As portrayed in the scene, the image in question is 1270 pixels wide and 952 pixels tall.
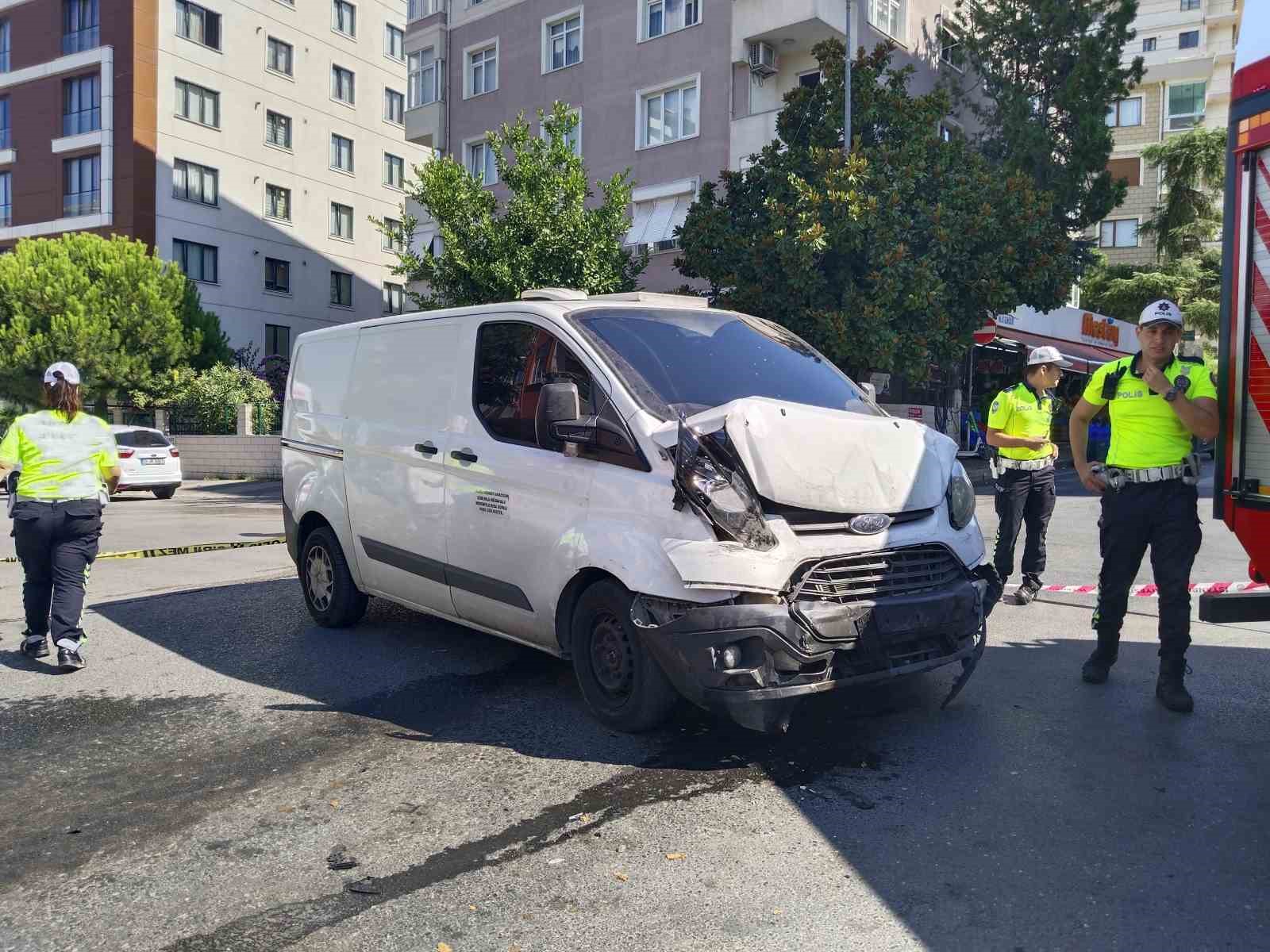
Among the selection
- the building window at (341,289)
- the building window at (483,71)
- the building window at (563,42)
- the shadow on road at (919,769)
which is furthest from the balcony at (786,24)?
the building window at (341,289)

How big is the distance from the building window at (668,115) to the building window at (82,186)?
19.7 meters

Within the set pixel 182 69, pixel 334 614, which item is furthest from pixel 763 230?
pixel 182 69

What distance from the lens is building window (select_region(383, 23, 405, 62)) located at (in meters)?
44.5

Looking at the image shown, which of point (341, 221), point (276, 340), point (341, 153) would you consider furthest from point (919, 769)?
point (341, 153)

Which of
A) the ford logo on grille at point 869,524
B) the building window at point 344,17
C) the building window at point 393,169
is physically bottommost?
the ford logo on grille at point 869,524

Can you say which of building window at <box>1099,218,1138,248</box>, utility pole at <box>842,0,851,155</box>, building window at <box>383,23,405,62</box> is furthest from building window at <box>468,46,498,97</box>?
building window at <box>1099,218,1138,248</box>

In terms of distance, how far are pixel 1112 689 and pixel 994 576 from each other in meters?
1.06

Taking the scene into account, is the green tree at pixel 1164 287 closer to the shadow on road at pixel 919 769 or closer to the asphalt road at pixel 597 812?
the shadow on road at pixel 919 769

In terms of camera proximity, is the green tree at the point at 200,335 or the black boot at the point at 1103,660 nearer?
the black boot at the point at 1103,660

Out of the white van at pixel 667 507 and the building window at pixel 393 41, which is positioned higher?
the building window at pixel 393 41

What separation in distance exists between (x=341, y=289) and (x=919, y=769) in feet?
137

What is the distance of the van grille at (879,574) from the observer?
4.34 meters

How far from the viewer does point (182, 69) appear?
3631 cm

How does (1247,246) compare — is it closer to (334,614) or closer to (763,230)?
(334,614)
